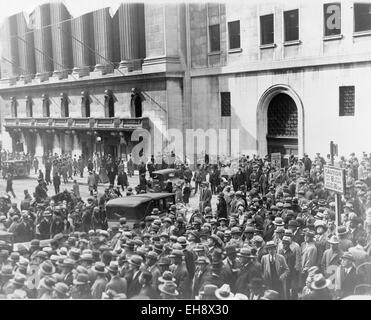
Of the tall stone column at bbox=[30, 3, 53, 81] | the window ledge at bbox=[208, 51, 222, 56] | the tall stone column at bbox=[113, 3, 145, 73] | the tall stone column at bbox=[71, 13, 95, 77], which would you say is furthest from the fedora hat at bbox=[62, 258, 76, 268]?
the window ledge at bbox=[208, 51, 222, 56]

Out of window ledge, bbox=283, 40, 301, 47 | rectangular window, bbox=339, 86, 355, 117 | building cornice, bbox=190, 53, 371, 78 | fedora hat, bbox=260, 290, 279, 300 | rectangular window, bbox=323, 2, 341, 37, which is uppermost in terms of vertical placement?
rectangular window, bbox=323, 2, 341, 37

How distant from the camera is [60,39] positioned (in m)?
17.2

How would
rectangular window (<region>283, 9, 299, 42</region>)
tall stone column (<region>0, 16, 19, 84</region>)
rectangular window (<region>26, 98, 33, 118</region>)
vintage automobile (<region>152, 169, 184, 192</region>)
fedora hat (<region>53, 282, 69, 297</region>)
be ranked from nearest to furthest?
fedora hat (<region>53, 282, 69, 297</region>) → tall stone column (<region>0, 16, 19, 84</region>) → vintage automobile (<region>152, 169, 184, 192</region>) → rectangular window (<region>26, 98, 33, 118</region>) → rectangular window (<region>283, 9, 299, 42</region>)

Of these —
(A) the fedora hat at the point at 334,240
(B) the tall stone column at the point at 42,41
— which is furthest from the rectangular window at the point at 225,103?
(A) the fedora hat at the point at 334,240

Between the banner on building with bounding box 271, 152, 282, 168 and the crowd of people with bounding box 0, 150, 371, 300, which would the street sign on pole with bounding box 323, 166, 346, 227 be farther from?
the banner on building with bounding box 271, 152, 282, 168

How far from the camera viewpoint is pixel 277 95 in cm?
2672

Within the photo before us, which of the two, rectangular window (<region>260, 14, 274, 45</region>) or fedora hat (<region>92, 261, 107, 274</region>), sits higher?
rectangular window (<region>260, 14, 274, 45</region>)

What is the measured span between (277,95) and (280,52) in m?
2.57

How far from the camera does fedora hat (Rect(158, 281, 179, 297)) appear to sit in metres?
9.41

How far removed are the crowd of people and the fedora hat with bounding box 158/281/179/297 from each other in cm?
2

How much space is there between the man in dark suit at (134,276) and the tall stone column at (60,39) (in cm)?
733

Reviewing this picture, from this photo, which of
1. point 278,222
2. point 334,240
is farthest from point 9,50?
point 334,240

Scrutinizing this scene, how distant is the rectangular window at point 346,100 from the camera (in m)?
22.0

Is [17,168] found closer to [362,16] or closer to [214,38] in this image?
[214,38]
